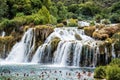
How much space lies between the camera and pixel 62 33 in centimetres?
5212

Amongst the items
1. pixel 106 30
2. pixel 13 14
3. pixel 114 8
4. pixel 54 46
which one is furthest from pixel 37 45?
pixel 114 8

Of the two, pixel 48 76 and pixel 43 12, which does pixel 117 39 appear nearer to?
pixel 48 76

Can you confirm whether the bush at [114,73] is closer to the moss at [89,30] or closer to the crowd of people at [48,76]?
the crowd of people at [48,76]

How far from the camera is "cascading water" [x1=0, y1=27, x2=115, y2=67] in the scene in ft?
147

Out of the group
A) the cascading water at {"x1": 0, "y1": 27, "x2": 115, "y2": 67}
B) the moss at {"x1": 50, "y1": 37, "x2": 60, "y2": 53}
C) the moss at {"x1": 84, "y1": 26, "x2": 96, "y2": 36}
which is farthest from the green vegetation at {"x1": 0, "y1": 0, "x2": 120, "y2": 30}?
the moss at {"x1": 50, "y1": 37, "x2": 60, "y2": 53}

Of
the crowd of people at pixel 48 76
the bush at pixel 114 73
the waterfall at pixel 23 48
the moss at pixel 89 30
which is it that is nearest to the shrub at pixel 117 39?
the moss at pixel 89 30

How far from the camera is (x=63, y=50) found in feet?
153

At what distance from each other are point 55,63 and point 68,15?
132 feet

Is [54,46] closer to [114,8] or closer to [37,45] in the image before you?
[37,45]

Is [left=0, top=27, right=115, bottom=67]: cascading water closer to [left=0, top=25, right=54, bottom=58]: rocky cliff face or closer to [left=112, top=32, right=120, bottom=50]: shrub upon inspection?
[left=0, top=25, right=54, bottom=58]: rocky cliff face

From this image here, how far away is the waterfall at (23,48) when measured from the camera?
5072 centimetres

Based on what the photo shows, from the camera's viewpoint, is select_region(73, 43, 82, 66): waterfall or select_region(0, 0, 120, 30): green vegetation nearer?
select_region(73, 43, 82, 66): waterfall

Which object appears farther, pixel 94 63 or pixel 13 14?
pixel 13 14

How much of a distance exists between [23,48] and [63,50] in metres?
7.39
